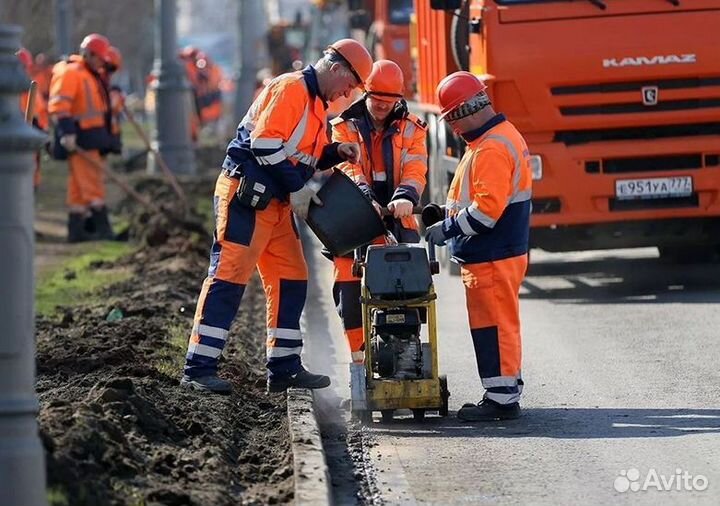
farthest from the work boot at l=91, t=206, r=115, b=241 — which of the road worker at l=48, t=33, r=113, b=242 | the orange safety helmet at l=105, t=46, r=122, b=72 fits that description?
the orange safety helmet at l=105, t=46, r=122, b=72

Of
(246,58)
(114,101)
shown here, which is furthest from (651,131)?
(246,58)

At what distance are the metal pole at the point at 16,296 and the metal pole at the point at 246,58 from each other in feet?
102

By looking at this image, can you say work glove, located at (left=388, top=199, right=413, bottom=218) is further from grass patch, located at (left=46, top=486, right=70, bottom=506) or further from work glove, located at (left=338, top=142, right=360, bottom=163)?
grass patch, located at (left=46, top=486, right=70, bottom=506)

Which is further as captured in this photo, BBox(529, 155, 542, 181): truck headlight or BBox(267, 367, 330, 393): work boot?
→ BBox(529, 155, 542, 181): truck headlight

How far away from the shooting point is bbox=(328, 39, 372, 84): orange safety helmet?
8555mm

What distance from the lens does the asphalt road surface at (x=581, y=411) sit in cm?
703

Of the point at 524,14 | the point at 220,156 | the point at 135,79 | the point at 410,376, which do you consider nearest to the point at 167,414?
the point at 410,376

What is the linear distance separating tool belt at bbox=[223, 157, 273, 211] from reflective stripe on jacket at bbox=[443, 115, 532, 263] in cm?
95

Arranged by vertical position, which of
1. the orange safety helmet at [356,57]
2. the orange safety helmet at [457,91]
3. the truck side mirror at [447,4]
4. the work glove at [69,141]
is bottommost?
the work glove at [69,141]

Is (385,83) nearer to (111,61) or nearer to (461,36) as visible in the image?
(461,36)

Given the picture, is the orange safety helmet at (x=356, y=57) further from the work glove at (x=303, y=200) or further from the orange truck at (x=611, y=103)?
the orange truck at (x=611, y=103)

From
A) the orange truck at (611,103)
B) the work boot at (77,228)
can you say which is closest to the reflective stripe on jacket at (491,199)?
the orange truck at (611,103)

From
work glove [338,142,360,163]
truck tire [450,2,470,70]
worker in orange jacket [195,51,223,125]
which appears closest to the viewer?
work glove [338,142,360,163]

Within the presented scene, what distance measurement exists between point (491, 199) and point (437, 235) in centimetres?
35
